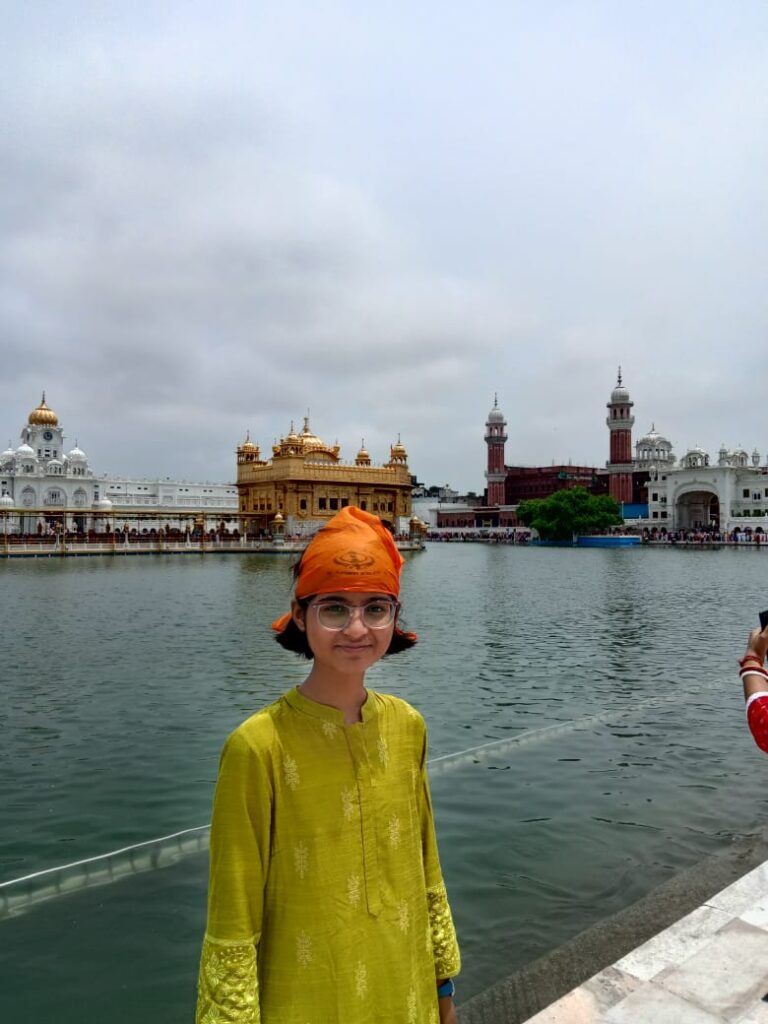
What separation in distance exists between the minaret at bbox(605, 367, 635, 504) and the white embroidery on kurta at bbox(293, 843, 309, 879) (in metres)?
99.6

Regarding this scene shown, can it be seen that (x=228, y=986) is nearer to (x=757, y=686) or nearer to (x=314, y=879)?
(x=314, y=879)

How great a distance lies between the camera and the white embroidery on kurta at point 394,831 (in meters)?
2.08

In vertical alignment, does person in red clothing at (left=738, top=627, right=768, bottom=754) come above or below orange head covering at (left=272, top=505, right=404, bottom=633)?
below

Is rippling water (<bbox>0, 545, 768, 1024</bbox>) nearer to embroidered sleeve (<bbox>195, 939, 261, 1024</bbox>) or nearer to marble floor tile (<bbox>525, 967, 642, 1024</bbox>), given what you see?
marble floor tile (<bbox>525, 967, 642, 1024</bbox>)

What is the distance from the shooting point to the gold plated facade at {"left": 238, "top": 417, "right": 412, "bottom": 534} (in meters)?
66.3

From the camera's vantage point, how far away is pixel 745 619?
1900 centimetres

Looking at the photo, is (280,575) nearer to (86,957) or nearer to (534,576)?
(534,576)

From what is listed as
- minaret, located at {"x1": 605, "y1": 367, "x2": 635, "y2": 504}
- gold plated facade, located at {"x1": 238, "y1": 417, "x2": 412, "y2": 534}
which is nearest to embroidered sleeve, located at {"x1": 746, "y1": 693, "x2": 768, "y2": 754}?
→ gold plated facade, located at {"x1": 238, "y1": 417, "x2": 412, "y2": 534}

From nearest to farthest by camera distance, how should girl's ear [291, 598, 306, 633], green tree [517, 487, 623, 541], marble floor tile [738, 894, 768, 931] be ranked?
girl's ear [291, 598, 306, 633] < marble floor tile [738, 894, 768, 931] < green tree [517, 487, 623, 541]

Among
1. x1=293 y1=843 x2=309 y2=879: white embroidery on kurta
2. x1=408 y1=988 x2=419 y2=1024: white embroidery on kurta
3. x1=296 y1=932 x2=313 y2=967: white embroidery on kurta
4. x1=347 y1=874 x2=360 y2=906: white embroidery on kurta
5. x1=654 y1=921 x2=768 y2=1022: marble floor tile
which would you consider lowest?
x1=654 y1=921 x2=768 y2=1022: marble floor tile

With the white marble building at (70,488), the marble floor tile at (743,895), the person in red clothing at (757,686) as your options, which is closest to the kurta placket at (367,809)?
the person in red clothing at (757,686)

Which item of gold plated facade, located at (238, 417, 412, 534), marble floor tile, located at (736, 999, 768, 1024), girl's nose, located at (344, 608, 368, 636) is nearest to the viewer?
girl's nose, located at (344, 608, 368, 636)

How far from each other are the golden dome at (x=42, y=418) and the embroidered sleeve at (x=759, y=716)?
9192cm

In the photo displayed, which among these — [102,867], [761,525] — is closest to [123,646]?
[102,867]
